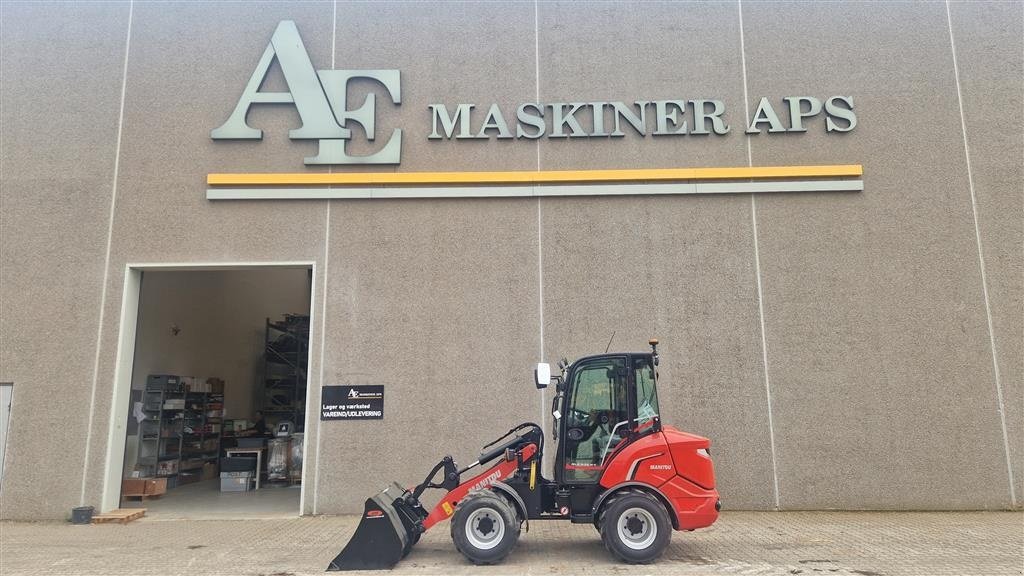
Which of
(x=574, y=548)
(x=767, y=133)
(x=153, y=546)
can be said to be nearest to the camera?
(x=574, y=548)

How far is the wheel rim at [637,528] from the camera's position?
615 cm

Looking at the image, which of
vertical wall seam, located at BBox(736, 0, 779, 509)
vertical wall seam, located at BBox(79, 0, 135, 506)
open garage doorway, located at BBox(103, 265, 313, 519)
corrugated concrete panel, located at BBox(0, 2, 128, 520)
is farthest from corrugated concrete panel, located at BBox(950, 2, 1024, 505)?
corrugated concrete panel, located at BBox(0, 2, 128, 520)

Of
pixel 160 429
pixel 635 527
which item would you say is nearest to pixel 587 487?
pixel 635 527

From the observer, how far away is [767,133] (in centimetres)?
993

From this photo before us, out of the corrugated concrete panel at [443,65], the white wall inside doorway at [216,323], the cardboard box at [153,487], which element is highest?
the corrugated concrete panel at [443,65]

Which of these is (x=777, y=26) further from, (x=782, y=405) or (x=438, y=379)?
(x=438, y=379)

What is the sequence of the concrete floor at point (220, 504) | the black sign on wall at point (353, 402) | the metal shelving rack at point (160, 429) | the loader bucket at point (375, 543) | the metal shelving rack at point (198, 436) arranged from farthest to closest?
1. the metal shelving rack at point (198, 436)
2. the metal shelving rack at point (160, 429)
3. the concrete floor at point (220, 504)
4. the black sign on wall at point (353, 402)
5. the loader bucket at point (375, 543)

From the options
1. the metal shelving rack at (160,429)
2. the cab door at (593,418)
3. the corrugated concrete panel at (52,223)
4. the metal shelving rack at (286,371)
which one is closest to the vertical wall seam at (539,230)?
the cab door at (593,418)

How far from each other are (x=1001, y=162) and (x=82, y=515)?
14276mm

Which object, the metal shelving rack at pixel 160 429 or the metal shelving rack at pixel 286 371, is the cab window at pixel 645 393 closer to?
the metal shelving rack at pixel 160 429

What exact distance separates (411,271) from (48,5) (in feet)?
24.2

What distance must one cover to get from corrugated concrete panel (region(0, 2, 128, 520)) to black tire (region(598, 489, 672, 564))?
25.1ft

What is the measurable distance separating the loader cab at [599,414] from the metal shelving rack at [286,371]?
35.7 ft

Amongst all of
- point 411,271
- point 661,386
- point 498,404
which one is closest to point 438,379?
point 498,404
